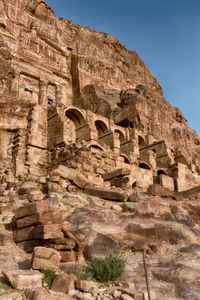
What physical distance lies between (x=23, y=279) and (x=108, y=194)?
618 cm

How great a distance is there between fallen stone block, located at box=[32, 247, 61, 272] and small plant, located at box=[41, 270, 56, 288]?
0.37 feet

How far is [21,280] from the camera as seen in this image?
4789mm

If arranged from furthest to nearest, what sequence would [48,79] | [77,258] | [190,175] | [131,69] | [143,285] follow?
[131,69] → [48,79] → [190,175] → [77,258] → [143,285]

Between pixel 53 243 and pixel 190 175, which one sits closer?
pixel 53 243

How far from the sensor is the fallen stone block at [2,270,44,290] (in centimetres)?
477

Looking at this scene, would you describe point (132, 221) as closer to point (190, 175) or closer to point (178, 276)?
point (178, 276)

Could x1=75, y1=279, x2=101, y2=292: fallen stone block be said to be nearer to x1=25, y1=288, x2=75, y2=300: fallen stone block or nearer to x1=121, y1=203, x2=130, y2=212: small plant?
x1=25, y1=288, x2=75, y2=300: fallen stone block

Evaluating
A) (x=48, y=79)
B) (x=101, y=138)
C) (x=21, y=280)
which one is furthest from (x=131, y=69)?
(x=21, y=280)

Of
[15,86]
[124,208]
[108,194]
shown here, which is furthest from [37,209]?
[15,86]

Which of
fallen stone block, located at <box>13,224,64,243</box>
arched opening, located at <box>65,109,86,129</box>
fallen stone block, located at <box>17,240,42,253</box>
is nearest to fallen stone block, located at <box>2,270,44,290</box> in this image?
fallen stone block, located at <box>13,224,64,243</box>

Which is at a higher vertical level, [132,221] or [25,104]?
[25,104]

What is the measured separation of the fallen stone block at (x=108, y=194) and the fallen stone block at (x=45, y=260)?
5.13 metres

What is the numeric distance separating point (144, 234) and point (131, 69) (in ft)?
169

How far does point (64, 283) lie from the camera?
16.1ft
